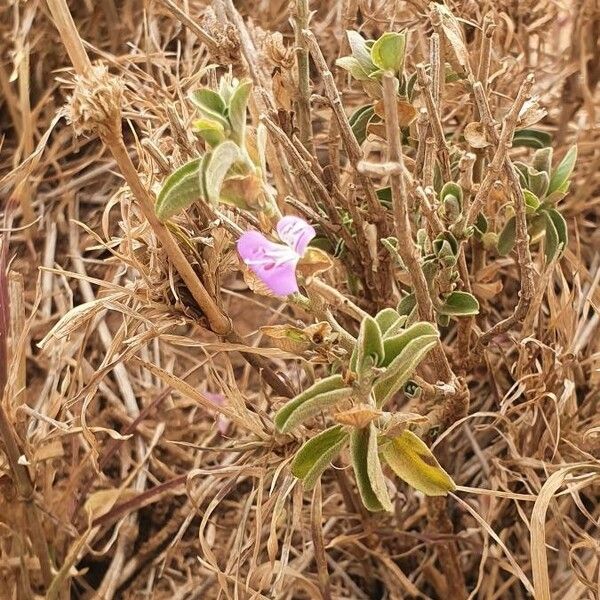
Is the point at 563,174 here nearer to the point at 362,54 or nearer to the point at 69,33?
the point at 362,54

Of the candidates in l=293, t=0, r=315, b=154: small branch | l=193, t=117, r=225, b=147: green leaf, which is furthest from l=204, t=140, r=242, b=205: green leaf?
l=293, t=0, r=315, b=154: small branch

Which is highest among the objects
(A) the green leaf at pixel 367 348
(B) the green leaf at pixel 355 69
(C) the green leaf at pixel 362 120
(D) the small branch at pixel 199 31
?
(D) the small branch at pixel 199 31

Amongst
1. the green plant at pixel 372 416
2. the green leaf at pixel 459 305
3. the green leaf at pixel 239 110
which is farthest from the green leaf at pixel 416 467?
the green leaf at pixel 239 110

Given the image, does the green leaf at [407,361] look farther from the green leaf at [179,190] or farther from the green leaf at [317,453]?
the green leaf at [179,190]

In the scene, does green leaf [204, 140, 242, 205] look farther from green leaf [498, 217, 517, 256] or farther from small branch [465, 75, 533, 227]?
green leaf [498, 217, 517, 256]

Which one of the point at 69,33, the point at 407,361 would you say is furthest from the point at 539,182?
the point at 69,33
